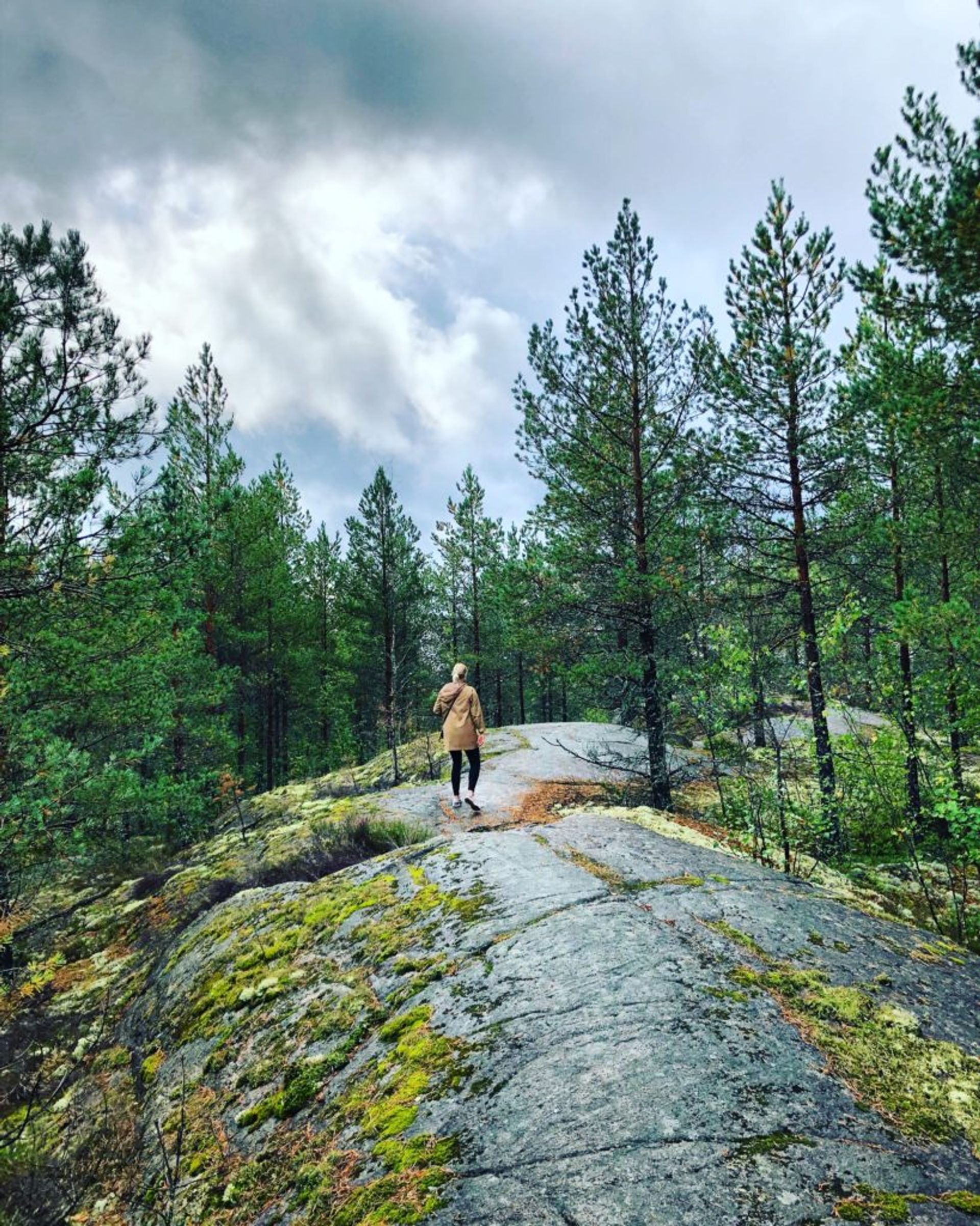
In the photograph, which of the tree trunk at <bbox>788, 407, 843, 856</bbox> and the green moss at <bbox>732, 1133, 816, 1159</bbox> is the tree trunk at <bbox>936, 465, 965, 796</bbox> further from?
the green moss at <bbox>732, 1133, 816, 1159</bbox>

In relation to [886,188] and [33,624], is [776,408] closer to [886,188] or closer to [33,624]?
[886,188]

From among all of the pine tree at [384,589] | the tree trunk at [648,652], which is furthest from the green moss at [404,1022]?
the pine tree at [384,589]

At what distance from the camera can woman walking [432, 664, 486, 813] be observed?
26.4 ft

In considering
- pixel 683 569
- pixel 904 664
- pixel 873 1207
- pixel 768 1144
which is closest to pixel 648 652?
pixel 683 569

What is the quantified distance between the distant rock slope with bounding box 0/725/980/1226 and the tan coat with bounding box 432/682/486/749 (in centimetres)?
237

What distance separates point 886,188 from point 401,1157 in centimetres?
937

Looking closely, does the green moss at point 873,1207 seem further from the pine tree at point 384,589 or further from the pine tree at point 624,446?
the pine tree at point 384,589

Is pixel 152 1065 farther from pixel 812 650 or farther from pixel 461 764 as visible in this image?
pixel 812 650

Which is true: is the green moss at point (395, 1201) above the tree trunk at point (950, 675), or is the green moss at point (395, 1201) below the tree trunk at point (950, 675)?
below

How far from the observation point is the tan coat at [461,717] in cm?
805

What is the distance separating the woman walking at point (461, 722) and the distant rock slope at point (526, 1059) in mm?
2375

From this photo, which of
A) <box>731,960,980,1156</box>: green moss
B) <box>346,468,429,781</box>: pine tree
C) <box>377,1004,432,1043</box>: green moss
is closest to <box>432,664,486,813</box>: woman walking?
<box>377,1004,432,1043</box>: green moss

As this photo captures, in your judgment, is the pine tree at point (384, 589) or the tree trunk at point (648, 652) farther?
the pine tree at point (384, 589)

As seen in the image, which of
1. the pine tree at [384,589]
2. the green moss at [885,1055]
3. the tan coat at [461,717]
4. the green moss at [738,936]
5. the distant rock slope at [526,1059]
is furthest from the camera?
the pine tree at [384,589]
